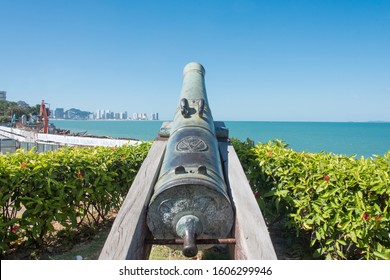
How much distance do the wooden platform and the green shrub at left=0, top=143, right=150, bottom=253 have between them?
3.42 ft

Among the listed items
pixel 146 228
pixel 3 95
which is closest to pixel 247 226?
pixel 146 228

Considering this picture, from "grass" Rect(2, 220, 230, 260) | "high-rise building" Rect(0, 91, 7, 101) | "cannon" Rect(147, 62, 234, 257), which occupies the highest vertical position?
"high-rise building" Rect(0, 91, 7, 101)

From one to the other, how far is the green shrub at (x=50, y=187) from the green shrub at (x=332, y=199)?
2050 millimetres

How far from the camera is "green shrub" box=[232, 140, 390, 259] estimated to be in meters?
3.14

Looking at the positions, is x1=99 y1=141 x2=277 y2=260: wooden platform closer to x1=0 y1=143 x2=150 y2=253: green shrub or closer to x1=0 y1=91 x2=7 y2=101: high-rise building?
x1=0 y1=143 x2=150 y2=253: green shrub

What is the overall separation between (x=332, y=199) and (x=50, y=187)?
3.14m

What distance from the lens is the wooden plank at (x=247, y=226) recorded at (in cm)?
229

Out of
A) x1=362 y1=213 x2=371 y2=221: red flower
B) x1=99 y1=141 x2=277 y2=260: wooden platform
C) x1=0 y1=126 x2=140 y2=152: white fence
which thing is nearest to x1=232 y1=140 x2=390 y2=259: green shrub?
x1=362 y1=213 x2=371 y2=221: red flower

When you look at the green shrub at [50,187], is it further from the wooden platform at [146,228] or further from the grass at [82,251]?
the wooden platform at [146,228]

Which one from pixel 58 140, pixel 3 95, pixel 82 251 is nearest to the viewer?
pixel 82 251

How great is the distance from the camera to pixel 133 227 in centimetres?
250

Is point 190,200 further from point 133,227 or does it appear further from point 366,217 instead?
point 366,217

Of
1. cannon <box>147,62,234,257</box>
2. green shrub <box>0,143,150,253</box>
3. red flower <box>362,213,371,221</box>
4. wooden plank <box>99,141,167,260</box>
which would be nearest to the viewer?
wooden plank <box>99,141,167,260</box>
